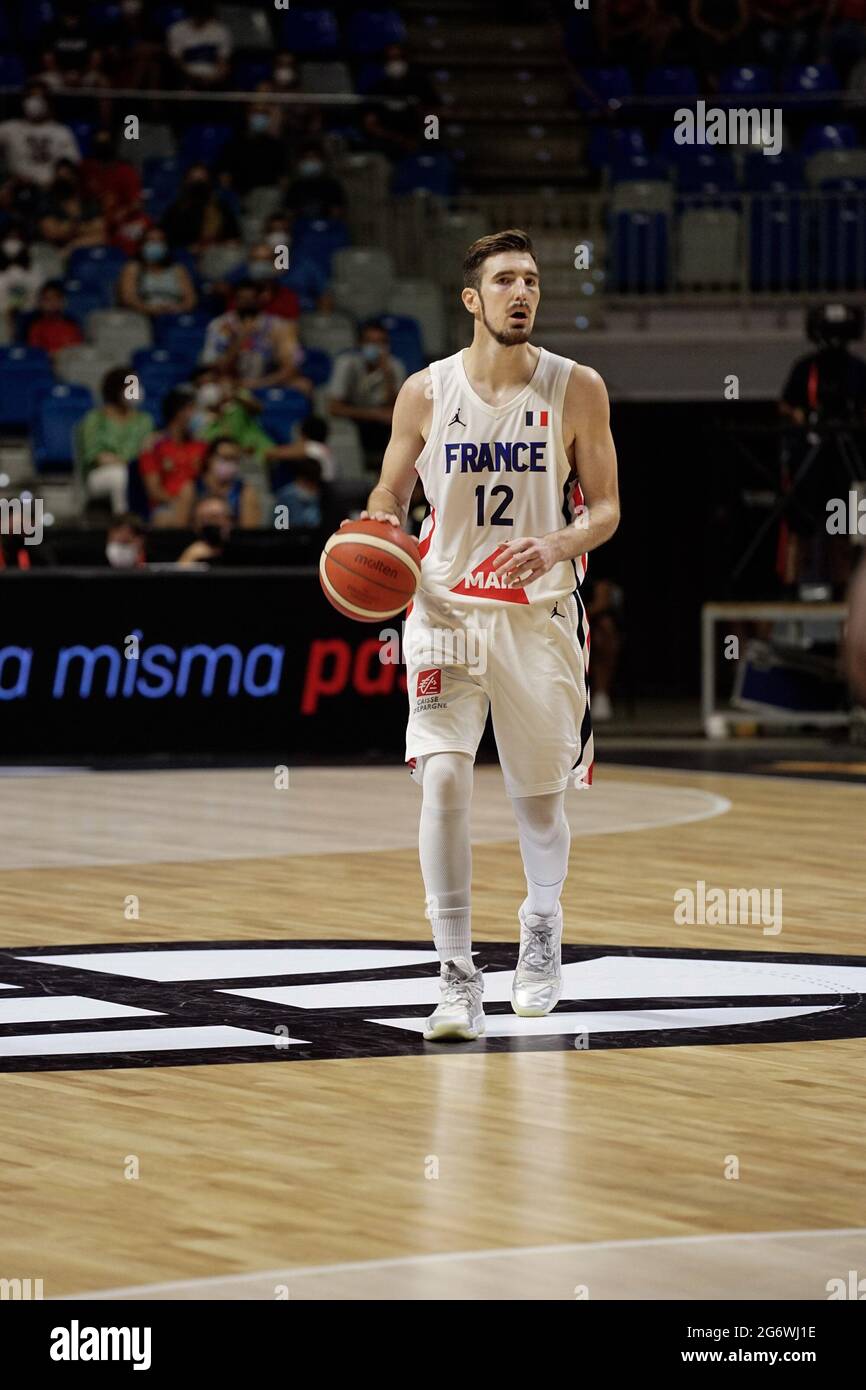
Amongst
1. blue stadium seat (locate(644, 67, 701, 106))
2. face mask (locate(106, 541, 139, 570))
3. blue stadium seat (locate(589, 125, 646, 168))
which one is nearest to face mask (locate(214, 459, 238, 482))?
face mask (locate(106, 541, 139, 570))

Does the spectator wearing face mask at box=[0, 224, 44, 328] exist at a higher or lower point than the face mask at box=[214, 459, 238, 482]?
higher

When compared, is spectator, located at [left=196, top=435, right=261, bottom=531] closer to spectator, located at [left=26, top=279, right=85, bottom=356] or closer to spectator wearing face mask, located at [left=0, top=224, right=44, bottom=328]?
→ spectator, located at [left=26, top=279, right=85, bottom=356]

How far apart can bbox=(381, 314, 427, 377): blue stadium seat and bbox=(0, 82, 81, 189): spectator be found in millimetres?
3032

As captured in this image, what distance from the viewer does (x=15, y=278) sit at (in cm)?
1805

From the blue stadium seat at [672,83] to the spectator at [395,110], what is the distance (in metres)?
2.06

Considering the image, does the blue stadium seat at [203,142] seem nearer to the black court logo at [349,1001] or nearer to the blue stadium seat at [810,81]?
the blue stadium seat at [810,81]

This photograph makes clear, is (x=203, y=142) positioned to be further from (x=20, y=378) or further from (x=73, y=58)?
(x=20, y=378)

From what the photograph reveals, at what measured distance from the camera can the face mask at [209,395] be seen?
1647 cm

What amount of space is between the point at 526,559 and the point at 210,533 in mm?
9394

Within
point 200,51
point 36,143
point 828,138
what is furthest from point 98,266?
point 828,138

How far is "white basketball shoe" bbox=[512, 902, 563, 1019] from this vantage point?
20.0 ft

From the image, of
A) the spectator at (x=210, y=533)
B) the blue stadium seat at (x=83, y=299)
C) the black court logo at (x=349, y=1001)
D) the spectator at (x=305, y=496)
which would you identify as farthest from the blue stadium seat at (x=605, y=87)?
the black court logo at (x=349, y=1001)

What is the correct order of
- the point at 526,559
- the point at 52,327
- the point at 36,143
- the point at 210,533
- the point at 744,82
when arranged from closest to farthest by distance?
the point at 526,559 → the point at 210,533 → the point at 52,327 → the point at 36,143 → the point at 744,82

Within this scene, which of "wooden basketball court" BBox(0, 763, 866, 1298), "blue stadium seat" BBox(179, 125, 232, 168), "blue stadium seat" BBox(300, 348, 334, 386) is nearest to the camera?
"wooden basketball court" BBox(0, 763, 866, 1298)
